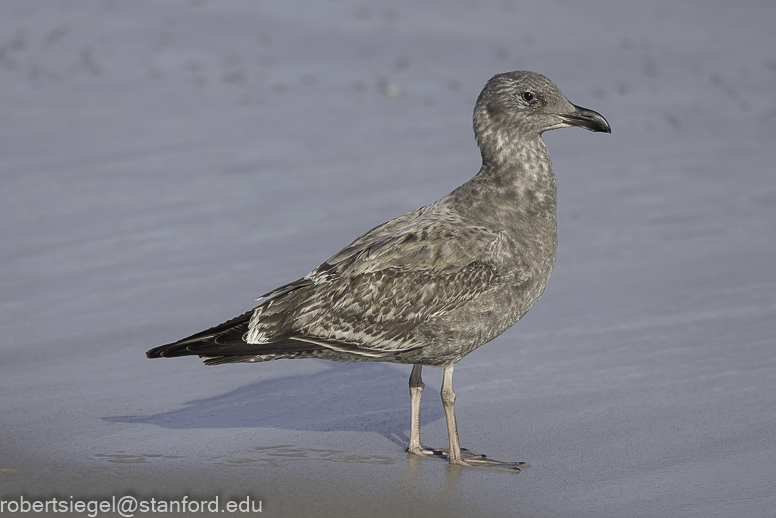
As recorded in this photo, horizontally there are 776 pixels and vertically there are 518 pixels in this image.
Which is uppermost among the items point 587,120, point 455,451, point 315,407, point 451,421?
point 587,120

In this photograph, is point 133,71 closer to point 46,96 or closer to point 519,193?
point 46,96

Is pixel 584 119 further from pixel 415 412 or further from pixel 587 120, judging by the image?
pixel 415 412

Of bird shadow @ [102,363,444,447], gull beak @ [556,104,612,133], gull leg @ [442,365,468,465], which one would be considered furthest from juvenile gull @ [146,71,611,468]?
gull beak @ [556,104,612,133]

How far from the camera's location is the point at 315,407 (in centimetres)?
681

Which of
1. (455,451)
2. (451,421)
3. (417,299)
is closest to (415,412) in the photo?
(451,421)

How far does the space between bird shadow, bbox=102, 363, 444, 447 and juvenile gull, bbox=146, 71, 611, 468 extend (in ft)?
1.39

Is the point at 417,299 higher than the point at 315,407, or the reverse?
the point at 417,299

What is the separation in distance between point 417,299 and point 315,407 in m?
1.11

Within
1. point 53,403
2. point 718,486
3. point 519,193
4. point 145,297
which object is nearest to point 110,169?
point 145,297

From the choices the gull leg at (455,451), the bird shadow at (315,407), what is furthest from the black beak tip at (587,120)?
the bird shadow at (315,407)

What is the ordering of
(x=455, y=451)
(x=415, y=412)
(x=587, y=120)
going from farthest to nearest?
(x=587, y=120), (x=415, y=412), (x=455, y=451)

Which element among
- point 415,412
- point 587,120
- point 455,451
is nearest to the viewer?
point 455,451

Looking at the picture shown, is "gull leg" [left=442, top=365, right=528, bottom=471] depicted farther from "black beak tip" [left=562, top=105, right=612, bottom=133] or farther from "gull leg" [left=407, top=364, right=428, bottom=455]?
"black beak tip" [left=562, top=105, right=612, bottom=133]

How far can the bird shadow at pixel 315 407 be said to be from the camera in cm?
652
